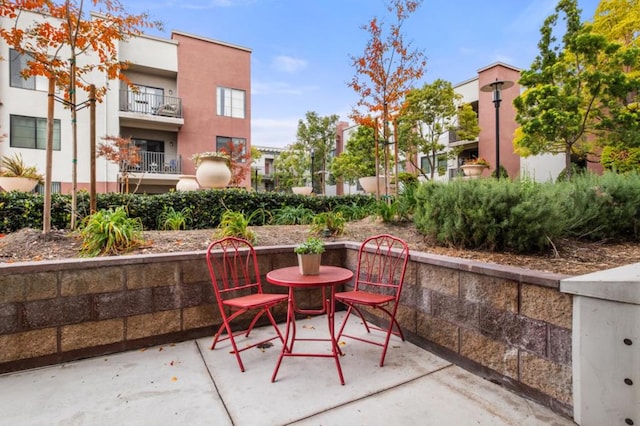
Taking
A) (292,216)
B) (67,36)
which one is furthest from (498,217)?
(67,36)

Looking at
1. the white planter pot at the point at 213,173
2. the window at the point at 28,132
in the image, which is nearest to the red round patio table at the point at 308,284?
the white planter pot at the point at 213,173

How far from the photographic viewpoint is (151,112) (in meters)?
14.5

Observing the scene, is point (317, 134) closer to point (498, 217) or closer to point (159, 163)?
point (159, 163)

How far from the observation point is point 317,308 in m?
3.89

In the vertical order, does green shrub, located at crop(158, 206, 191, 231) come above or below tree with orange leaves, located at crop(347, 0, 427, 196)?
below

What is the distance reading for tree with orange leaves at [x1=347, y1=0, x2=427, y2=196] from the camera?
6838mm

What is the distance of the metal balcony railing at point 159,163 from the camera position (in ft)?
46.2

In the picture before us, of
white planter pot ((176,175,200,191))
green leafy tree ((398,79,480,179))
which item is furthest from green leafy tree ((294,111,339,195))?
white planter pot ((176,175,200,191))

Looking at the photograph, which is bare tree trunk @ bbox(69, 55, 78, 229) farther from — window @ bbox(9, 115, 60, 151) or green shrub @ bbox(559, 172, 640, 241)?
window @ bbox(9, 115, 60, 151)

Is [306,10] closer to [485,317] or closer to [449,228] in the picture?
[449,228]

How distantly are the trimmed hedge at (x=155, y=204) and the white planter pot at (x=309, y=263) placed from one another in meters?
3.12

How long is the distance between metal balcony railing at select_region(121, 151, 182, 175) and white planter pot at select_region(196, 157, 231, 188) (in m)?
8.85

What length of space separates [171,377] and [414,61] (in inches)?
274

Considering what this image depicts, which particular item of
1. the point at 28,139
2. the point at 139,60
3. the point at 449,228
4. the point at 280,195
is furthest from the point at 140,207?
the point at 139,60
